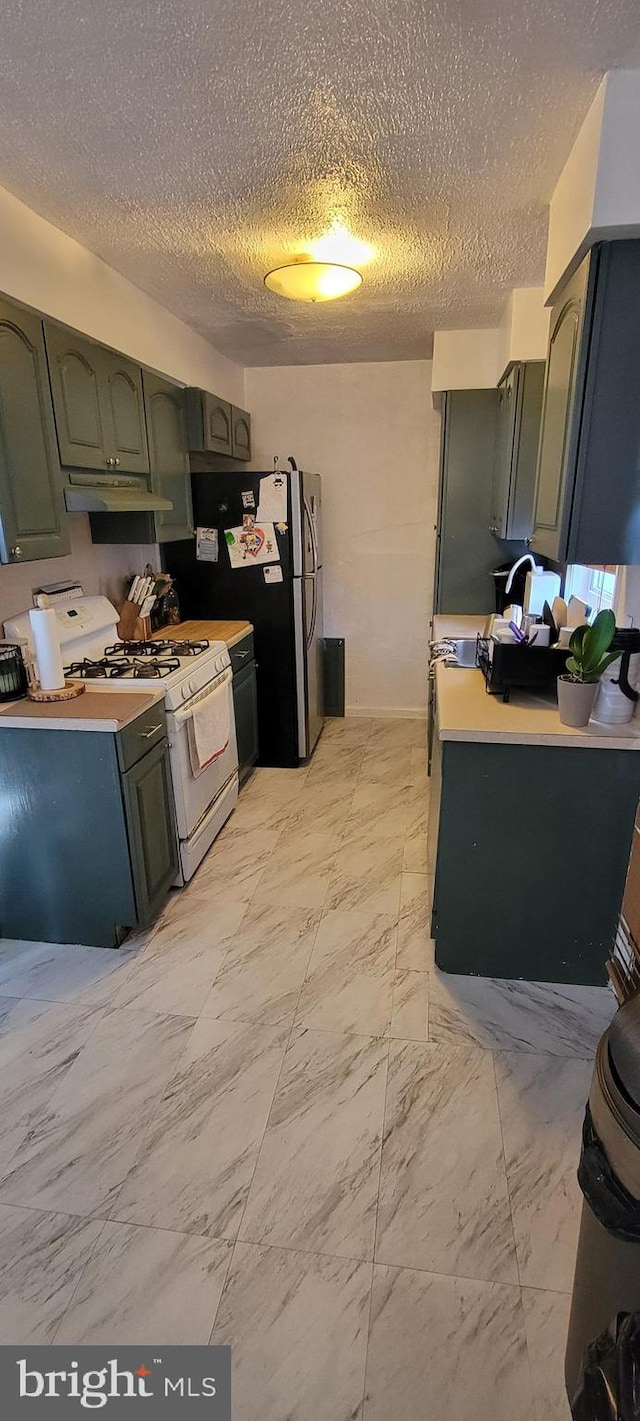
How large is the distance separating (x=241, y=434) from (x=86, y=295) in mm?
1719

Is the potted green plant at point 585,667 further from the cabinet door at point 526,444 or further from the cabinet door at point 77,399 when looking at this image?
the cabinet door at point 77,399

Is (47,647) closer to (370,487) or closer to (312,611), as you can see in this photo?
(312,611)

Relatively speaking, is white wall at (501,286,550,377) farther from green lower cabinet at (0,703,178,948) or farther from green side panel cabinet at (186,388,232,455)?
green lower cabinet at (0,703,178,948)

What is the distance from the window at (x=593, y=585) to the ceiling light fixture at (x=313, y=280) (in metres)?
1.27

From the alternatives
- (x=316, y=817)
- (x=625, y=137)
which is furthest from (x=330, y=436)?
(x=625, y=137)

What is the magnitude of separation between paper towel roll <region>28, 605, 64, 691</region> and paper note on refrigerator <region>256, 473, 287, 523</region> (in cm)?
154

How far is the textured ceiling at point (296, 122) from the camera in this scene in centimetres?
129

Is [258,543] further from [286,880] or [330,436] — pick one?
[286,880]

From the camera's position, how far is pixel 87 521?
298 centimetres

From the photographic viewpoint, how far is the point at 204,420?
338 cm

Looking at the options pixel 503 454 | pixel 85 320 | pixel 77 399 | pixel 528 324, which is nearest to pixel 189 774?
pixel 77 399

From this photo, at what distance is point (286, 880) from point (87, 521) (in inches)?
73.7

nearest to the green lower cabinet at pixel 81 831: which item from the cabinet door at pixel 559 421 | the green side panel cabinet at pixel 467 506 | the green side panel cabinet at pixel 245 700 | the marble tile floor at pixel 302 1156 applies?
the marble tile floor at pixel 302 1156

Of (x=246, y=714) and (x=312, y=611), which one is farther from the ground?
(x=312, y=611)
